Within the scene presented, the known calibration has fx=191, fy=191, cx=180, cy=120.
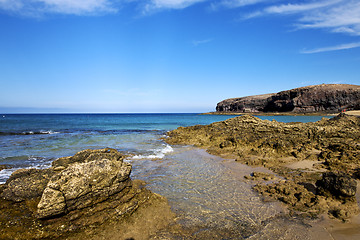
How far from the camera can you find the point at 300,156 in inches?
410

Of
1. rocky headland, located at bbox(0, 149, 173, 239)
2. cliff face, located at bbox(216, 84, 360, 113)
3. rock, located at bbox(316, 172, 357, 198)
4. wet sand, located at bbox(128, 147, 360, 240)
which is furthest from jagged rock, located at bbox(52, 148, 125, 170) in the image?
cliff face, located at bbox(216, 84, 360, 113)

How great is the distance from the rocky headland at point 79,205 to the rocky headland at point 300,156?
13.3ft

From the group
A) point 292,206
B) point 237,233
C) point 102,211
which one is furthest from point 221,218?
point 102,211

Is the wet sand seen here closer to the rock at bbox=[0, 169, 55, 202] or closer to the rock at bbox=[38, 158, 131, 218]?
the rock at bbox=[38, 158, 131, 218]

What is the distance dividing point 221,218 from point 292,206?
223 centimetres

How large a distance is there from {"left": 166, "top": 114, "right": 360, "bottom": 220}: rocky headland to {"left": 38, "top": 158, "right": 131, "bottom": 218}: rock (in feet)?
16.0

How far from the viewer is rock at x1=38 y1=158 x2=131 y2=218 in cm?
452

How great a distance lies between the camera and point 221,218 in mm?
5016

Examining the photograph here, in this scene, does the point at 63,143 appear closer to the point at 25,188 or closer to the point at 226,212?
the point at 25,188

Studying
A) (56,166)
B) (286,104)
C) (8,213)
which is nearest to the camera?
(8,213)

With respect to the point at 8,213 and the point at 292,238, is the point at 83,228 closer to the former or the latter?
the point at 8,213

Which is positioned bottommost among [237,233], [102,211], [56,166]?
[237,233]

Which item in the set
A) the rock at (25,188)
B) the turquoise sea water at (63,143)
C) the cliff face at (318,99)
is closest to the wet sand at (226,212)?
the rock at (25,188)

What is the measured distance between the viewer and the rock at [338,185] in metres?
5.55
